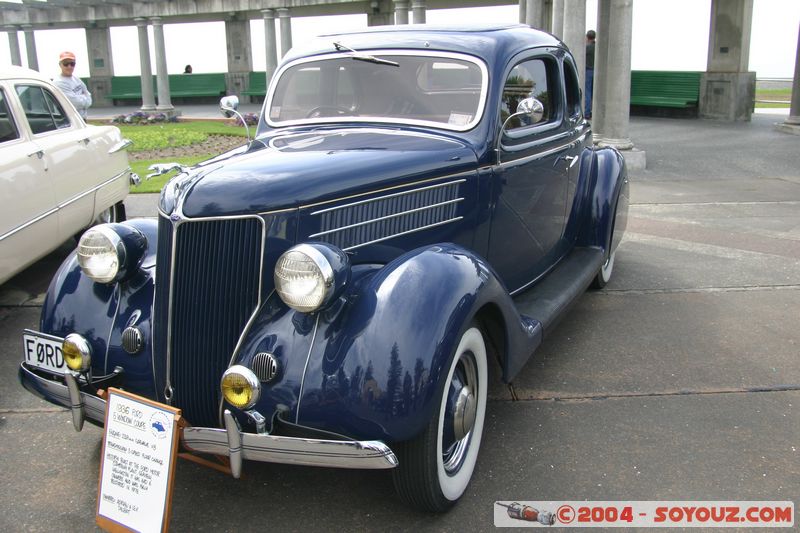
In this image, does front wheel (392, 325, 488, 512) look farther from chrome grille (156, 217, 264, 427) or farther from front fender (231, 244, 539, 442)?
chrome grille (156, 217, 264, 427)

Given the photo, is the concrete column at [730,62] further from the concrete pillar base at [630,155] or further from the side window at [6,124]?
the side window at [6,124]

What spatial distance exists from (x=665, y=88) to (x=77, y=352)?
18.7m

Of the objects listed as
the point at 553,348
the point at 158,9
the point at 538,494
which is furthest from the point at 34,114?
the point at 158,9

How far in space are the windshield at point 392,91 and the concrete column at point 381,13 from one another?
25.1 metres

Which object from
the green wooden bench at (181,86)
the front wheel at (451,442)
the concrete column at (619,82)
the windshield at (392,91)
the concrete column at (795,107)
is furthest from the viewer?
the green wooden bench at (181,86)

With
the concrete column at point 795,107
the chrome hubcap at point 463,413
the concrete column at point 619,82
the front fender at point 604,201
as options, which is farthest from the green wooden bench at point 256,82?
the chrome hubcap at point 463,413

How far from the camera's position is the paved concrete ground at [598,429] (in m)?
2.91

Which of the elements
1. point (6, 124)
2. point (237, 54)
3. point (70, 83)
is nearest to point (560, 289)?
point (6, 124)

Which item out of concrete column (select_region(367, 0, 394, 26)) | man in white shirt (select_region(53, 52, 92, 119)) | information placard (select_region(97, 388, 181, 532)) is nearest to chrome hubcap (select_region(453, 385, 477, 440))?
information placard (select_region(97, 388, 181, 532))

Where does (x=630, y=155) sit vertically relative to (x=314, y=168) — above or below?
below

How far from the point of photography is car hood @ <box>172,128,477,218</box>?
2738 mm

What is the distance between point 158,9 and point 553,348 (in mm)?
24068

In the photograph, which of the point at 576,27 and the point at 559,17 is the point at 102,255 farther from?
the point at 559,17

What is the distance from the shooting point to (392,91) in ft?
12.8
